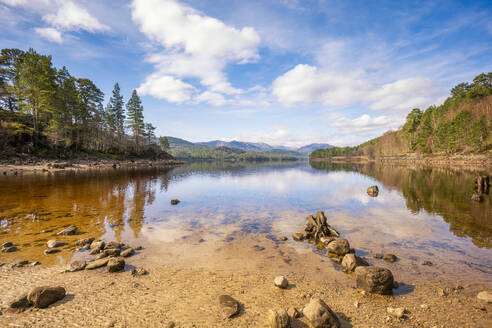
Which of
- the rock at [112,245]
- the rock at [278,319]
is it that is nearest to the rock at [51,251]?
the rock at [112,245]

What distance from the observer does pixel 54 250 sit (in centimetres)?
1296

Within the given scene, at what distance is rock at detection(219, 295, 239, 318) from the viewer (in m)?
7.80

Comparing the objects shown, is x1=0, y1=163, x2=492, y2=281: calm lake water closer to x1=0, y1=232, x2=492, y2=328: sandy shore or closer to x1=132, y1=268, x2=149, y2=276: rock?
x1=0, y1=232, x2=492, y2=328: sandy shore

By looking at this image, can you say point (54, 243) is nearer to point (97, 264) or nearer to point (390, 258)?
point (97, 264)

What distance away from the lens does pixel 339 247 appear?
13.6 meters

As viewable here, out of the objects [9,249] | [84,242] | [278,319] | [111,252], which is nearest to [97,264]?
[111,252]

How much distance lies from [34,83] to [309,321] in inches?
4022

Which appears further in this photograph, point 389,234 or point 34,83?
point 34,83

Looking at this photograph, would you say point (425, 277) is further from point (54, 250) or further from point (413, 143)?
point (413, 143)

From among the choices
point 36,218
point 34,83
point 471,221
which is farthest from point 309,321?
point 34,83

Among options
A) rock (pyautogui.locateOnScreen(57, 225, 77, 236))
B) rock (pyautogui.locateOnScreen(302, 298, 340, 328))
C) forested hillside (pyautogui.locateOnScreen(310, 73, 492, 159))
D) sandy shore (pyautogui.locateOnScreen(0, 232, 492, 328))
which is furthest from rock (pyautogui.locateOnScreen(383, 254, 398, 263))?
forested hillside (pyautogui.locateOnScreen(310, 73, 492, 159))

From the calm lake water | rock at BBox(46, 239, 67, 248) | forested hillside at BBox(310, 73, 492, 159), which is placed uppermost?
forested hillside at BBox(310, 73, 492, 159)

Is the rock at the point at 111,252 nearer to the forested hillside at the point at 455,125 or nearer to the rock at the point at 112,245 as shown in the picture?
the rock at the point at 112,245

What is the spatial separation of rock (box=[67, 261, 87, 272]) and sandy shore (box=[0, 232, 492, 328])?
377 mm
